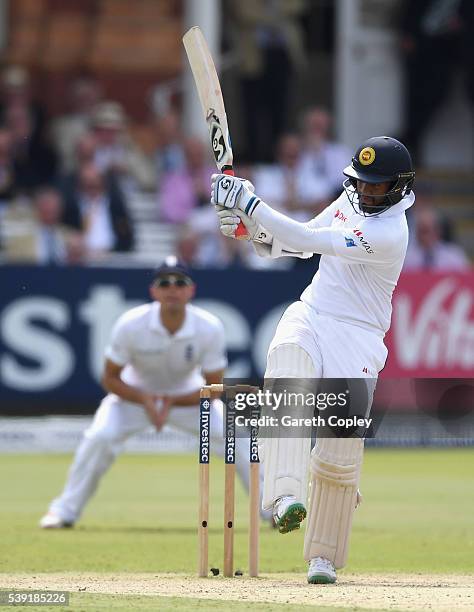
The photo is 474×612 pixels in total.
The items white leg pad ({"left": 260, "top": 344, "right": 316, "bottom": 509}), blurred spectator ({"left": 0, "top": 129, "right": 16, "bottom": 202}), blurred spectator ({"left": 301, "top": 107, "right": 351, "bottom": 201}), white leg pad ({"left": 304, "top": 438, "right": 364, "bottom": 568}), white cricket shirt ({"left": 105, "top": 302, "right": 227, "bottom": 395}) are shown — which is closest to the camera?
white leg pad ({"left": 260, "top": 344, "right": 316, "bottom": 509})

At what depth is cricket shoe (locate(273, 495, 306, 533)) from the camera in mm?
Answer: 6113

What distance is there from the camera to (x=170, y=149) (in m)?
14.4

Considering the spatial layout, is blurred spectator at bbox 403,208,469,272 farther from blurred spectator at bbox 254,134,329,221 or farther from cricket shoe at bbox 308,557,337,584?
cricket shoe at bbox 308,557,337,584

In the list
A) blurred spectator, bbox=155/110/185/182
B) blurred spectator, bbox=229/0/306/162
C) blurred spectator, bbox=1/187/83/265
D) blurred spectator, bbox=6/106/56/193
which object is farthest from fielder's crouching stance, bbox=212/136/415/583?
blurred spectator, bbox=229/0/306/162

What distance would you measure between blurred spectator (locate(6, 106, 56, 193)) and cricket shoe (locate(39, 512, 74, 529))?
18.2 ft

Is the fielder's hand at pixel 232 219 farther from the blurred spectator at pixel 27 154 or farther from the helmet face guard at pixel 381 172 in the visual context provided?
the blurred spectator at pixel 27 154

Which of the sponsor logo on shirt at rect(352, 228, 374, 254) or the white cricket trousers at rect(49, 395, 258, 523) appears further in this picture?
the white cricket trousers at rect(49, 395, 258, 523)

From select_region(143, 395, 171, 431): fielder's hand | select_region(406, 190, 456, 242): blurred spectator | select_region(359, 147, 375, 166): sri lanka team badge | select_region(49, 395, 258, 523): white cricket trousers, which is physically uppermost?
select_region(359, 147, 375, 166): sri lanka team badge

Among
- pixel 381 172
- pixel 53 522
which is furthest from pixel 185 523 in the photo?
pixel 381 172

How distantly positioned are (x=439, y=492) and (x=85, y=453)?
8.60 feet

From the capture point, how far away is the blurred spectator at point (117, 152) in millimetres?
13959

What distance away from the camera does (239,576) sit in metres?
6.70

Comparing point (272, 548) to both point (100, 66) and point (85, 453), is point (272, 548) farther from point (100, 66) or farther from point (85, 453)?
point (100, 66)

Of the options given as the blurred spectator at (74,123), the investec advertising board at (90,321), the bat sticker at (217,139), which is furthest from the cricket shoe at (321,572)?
the blurred spectator at (74,123)
